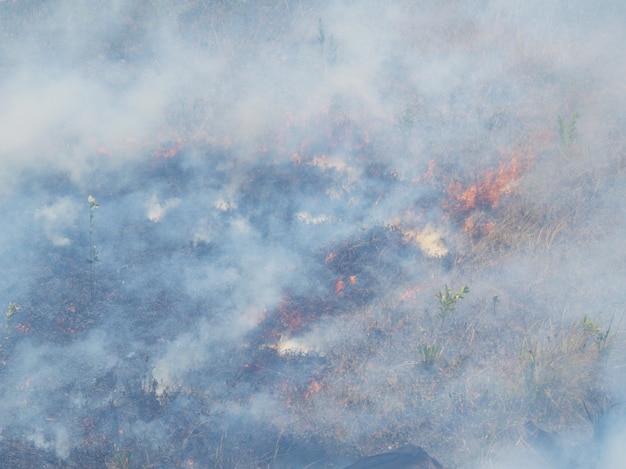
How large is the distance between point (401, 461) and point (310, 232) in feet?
8.47

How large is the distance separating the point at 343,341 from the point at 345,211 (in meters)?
1.69

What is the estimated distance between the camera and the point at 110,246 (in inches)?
222

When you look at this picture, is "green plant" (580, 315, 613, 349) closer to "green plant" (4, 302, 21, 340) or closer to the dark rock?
the dark rock

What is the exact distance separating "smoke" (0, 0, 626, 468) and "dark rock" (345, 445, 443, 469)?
131mm

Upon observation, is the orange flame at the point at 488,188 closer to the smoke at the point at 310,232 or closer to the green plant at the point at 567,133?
the smoke at the point at 310,232

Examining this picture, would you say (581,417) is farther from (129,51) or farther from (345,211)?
(129,51)

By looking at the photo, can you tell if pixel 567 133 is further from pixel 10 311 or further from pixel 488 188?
pixel 10 311

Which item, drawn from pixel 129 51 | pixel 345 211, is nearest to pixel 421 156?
pixel 345 211

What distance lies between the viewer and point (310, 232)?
5.74m

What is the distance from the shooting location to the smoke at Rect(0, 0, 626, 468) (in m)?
4.21

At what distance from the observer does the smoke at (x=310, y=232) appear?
166 inches

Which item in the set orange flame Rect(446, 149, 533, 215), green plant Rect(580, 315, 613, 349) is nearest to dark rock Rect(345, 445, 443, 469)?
green plant Rect(580, 315, 613, 349)

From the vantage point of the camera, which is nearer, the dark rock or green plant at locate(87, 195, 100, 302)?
the dark rock

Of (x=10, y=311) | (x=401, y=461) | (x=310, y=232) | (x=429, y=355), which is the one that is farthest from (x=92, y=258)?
(x=401, y=461)
